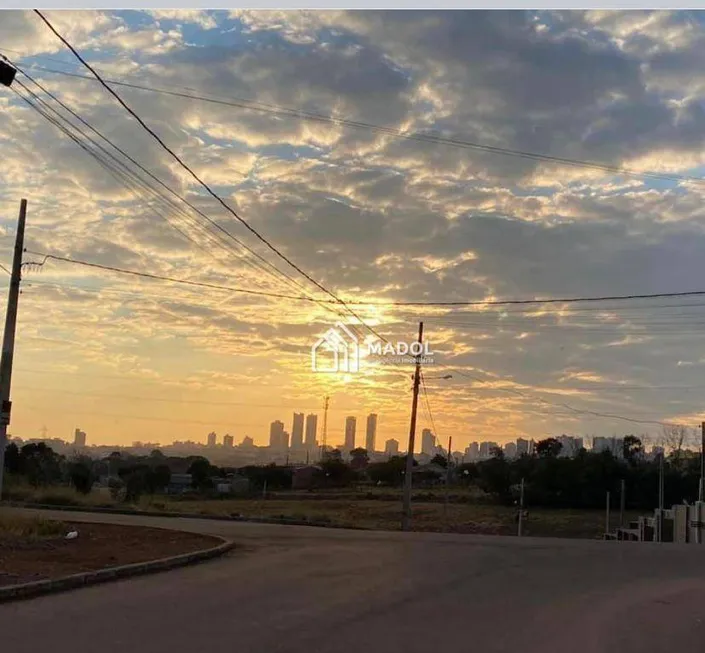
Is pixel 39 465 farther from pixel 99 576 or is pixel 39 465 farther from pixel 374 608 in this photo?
pixel 374 608

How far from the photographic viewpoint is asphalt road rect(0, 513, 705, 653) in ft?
26.3

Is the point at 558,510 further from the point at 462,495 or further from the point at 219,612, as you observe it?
the point at 219,612

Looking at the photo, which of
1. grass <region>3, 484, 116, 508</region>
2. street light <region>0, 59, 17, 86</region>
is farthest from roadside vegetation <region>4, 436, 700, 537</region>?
street light <region>0, 59, 17, 86</region>

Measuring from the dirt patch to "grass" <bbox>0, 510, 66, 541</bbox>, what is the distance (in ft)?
0.78

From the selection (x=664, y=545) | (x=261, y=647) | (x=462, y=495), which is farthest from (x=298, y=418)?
(x=261, y=647)

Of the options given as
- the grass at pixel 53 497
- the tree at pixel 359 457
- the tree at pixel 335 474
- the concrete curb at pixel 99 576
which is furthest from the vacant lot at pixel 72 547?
the tree at pixel 359 457

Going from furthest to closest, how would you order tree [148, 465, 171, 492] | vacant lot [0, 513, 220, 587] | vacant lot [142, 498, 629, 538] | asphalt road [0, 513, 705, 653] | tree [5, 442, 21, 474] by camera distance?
tree [148, 465, 171, 492], tree [5, 442, 21, 474], vacant lot [142, 498, 629, 538], vacant lot [0, 513, 220, 587], asphalt road [0, 513, 705, 653]

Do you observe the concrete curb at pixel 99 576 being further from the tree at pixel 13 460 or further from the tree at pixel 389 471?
the tree at pixel 389 471

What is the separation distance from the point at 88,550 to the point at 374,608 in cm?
683

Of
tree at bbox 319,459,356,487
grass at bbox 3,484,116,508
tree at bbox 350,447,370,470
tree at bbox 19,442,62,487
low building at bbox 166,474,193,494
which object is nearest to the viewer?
grass at bbox 3,484,116,508

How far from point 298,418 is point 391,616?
302 feet

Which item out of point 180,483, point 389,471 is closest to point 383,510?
point 180,483

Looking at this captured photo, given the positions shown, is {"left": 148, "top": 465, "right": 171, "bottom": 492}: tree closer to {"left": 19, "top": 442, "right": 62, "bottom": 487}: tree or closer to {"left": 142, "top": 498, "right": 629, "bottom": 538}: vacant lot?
{"left": 142, "top": 498, "right": 629, "bottom": 538}: vacant lot

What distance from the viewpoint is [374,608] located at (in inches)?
397
